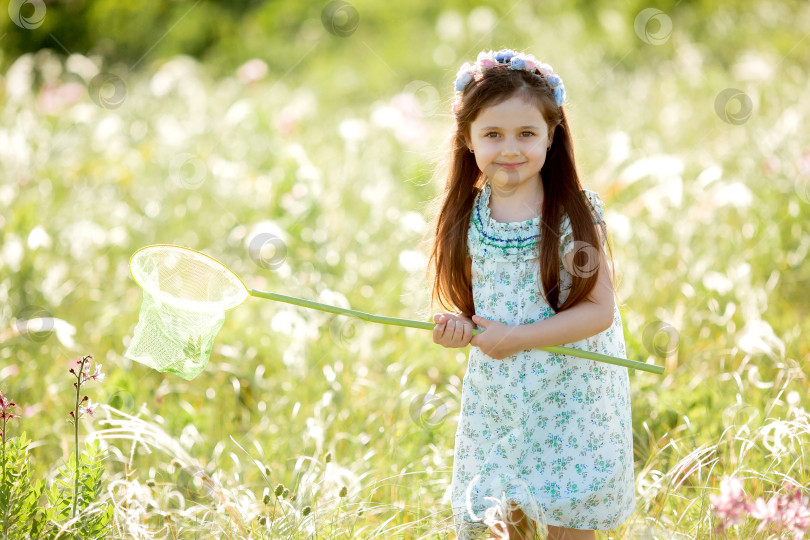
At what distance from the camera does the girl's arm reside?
2100mm

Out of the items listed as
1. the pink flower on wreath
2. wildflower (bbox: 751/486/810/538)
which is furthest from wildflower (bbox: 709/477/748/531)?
the pink flower on wreath

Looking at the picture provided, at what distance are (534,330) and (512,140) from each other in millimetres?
432

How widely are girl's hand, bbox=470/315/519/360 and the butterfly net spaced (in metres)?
0.57

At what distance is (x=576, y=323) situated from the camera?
210 cm

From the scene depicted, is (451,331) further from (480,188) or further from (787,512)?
(787,512)

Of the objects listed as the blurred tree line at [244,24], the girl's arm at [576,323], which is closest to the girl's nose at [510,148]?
the girl's arm at [576,323]

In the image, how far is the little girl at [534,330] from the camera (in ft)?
7.00

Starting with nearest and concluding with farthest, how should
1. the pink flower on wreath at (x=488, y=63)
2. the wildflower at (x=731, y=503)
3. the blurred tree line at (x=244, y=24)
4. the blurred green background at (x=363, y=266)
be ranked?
the wildflower at (x=731, y=503), the pink flower on wreath at (x=488, y=63), the blurred green background at (x=363, y=266), the blurred tree line at (x=244, y=24)

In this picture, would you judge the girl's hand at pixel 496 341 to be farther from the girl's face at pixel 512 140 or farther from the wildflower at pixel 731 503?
the wildflower at pixel 731 503

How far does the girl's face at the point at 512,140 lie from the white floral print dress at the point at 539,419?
12 cm

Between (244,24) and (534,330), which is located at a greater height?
(244,24)

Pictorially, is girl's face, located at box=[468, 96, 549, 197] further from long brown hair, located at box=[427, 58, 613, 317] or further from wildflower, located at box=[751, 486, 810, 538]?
wildflower, located at box=[751, 486, 810, 538]

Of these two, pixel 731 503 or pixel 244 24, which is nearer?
pixel 731 503

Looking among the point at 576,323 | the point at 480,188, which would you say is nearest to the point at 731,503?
the point at 576,323
